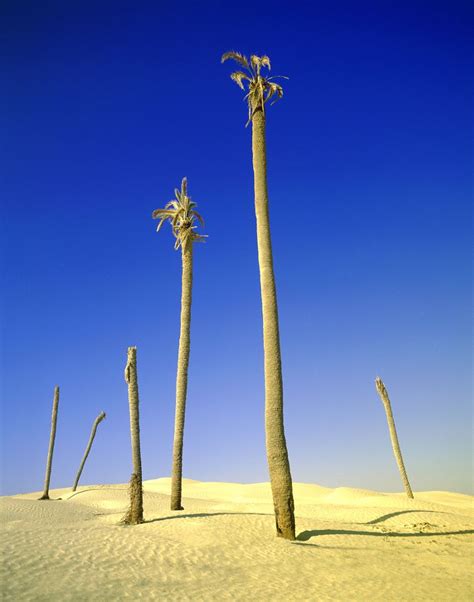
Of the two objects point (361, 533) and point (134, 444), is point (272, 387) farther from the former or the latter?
point (134, 444)

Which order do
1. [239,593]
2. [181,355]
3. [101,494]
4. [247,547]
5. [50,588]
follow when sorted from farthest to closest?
1. [101,494]
2. [181,355]
3. [247,547]
4. [239,593]
5. [50,588]

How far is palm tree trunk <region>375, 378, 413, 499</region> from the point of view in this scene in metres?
33.8

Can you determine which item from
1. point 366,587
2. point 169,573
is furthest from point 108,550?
point 366,587

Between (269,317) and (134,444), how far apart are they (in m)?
7.55

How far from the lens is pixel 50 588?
914 cm

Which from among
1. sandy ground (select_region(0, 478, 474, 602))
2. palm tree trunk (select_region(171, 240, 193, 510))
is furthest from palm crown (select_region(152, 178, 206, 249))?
sandy ground (select_region(0, 478, 474, 602))

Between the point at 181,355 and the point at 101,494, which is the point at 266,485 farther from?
the point at 181,355

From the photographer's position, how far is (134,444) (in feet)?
64.3

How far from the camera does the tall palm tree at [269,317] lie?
51.5 feet

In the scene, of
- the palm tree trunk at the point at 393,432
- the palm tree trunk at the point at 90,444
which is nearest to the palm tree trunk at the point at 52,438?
the palm tree trunk at the point at 90,444

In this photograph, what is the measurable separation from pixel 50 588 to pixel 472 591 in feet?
30.3

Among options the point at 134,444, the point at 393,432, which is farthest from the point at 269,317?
the point at 393,432

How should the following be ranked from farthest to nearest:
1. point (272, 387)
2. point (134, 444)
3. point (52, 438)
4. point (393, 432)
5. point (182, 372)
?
1. point (52, 438)
2. point (393, 432)
3. point (182, 372)
4. point (134, 444)
5. point (272, 387)

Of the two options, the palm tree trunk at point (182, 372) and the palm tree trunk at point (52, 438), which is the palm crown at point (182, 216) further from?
the palm tree trunk at point (52, 438)
